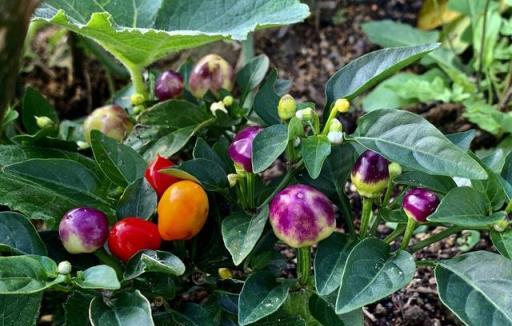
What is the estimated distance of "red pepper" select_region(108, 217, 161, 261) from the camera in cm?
110

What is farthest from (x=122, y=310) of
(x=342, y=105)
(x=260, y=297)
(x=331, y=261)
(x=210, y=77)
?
(x=210, y=77)

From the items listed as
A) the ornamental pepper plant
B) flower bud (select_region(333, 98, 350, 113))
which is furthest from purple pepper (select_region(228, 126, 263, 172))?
flower bud (select_region(333, 98, 350, 113))

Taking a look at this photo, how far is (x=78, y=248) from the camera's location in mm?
1098

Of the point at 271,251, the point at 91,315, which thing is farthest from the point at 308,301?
the point at 91,315

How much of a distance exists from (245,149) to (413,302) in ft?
1.90

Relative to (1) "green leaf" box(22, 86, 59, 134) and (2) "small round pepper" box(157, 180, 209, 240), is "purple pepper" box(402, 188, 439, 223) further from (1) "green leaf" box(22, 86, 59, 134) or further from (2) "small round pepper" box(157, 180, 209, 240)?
(1) "green leaf" box(22, 86, 59, 134)

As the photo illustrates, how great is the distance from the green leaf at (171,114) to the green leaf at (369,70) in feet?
0.95

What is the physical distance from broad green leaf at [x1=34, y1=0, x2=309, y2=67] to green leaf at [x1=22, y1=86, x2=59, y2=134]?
0.57ft

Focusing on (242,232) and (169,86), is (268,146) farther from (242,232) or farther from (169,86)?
(169,86)

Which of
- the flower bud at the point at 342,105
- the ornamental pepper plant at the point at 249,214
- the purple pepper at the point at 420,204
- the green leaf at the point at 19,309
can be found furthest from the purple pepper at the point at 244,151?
the green leaf at the point at 19,309

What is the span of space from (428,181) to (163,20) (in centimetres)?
65

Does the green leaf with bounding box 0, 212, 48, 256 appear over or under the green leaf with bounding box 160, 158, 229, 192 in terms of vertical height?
under

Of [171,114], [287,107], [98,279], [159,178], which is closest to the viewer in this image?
[98,279]

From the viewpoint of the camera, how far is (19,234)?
3.65 feet
